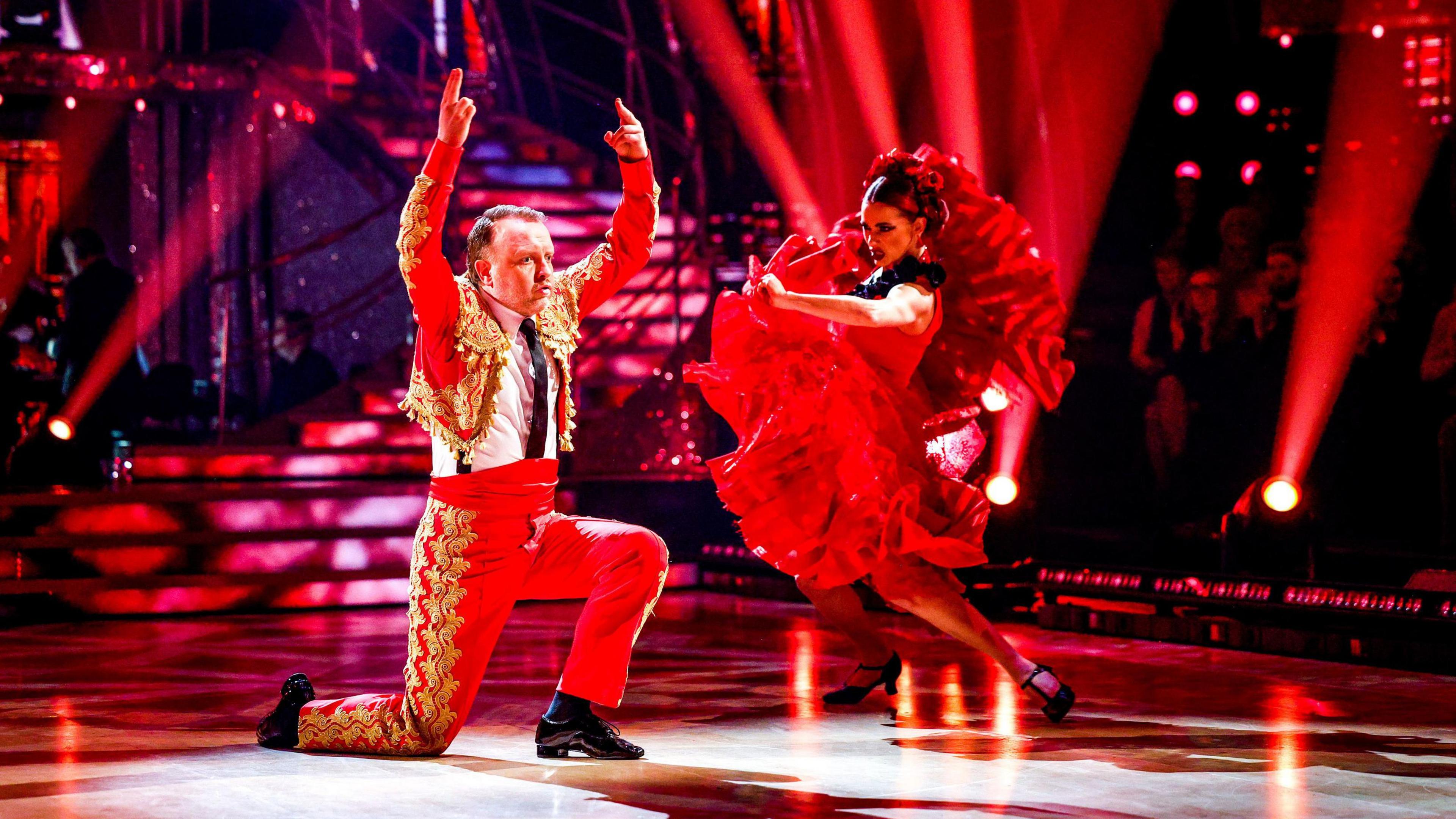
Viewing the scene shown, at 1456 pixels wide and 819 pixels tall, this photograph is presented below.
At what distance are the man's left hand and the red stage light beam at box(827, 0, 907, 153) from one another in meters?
5.81

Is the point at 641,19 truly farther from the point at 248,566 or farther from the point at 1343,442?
the point at 1343,442

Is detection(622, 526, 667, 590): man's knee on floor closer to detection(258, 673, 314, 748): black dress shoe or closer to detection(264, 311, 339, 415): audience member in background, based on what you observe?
detection(258, 673, 314, 748): black dress shoe

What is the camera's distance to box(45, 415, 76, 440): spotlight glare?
9367 millimetres

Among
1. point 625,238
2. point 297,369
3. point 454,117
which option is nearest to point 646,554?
point 625,238

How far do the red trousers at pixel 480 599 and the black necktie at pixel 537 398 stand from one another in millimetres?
46

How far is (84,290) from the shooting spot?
32.2 feet

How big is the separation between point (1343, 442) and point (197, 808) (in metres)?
5.51

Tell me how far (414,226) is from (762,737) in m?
1.66

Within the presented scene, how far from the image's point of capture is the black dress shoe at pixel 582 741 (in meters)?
3.84

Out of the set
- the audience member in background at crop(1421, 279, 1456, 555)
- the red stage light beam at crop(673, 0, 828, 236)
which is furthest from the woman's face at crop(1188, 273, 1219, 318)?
the red stage light beam at crop(673, 0, 828, 236)

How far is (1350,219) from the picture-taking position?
7520 millimetres

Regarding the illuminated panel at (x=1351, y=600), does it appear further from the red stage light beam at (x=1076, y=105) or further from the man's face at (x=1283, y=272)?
the red stage light beam at (x=1076, y=105)

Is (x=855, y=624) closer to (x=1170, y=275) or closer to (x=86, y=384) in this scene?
(x=1170, y=275)

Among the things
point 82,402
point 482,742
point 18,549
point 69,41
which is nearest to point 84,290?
point 82,402
